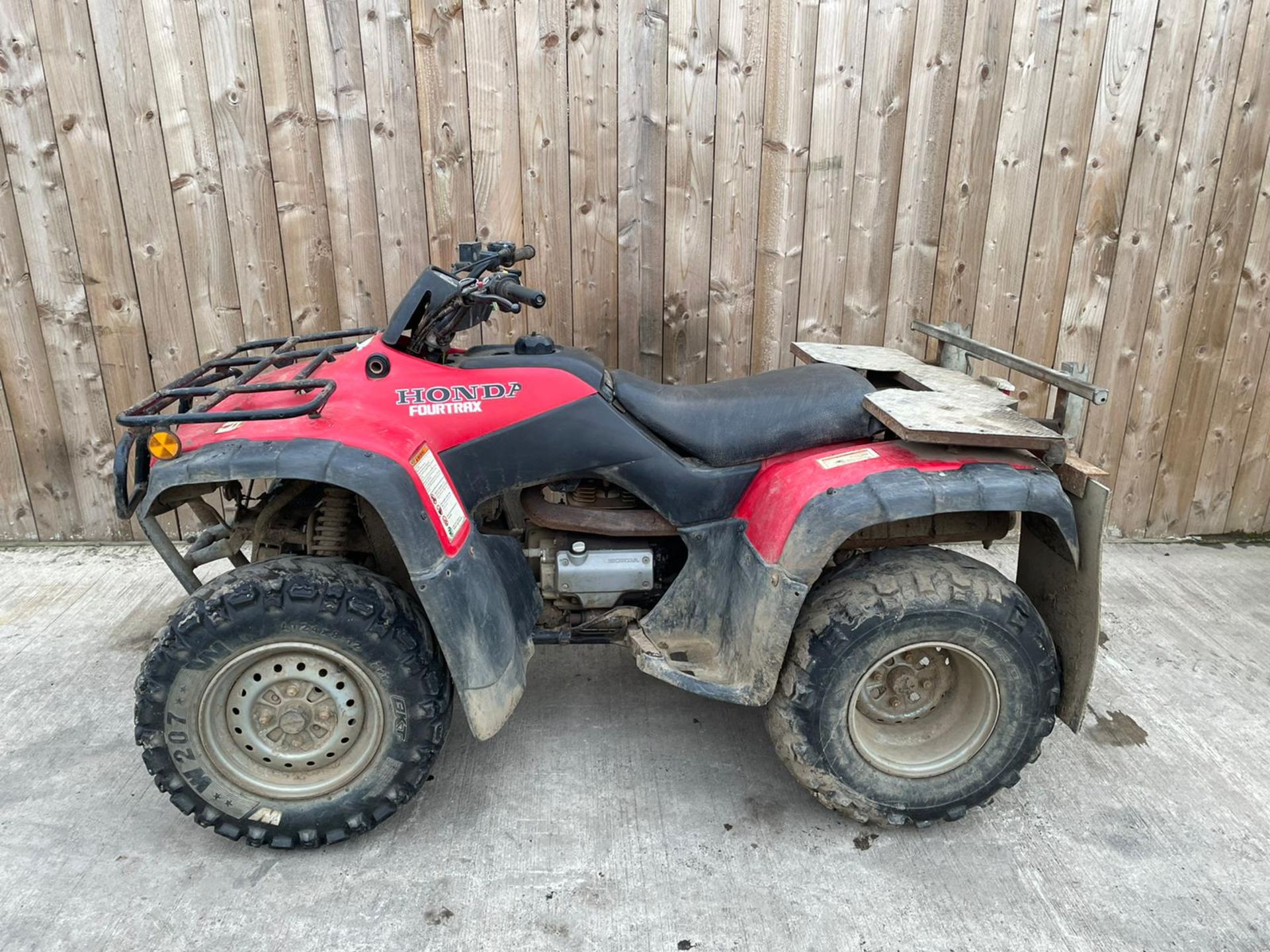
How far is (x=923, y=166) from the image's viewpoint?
160 inches

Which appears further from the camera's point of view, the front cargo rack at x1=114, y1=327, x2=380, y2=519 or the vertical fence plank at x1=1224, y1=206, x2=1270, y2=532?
the vertical fence plank at x1=1224, y1=206, x2=1270, y2=532

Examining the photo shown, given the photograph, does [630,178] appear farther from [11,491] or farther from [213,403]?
[11,491]

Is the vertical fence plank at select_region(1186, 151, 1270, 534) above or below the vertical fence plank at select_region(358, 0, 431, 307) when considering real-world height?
below

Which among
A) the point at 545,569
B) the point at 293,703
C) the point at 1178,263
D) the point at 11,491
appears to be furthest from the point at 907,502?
the point at 11,491

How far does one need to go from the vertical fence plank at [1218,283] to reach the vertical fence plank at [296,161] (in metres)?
4.22

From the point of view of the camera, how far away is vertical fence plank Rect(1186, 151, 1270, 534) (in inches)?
170

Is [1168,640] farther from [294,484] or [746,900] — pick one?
[294,484]

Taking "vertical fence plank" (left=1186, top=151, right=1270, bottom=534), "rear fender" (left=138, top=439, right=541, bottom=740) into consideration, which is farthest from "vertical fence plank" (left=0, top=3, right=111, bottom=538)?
"vertical fence plank" (left=1186, top=151, right=1270, bottom=534)

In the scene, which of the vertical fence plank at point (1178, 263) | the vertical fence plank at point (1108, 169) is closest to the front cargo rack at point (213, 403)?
the vertical fence plank at point (1108, 169)

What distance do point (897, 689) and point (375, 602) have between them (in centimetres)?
163

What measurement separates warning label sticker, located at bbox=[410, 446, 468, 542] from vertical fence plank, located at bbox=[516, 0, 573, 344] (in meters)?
1.74

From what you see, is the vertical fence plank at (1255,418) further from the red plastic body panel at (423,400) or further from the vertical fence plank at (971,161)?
the red plastic body panel at (423,400)

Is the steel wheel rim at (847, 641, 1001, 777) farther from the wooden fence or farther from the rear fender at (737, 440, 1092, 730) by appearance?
the wooden fence

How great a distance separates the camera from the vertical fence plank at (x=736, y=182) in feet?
12.6
